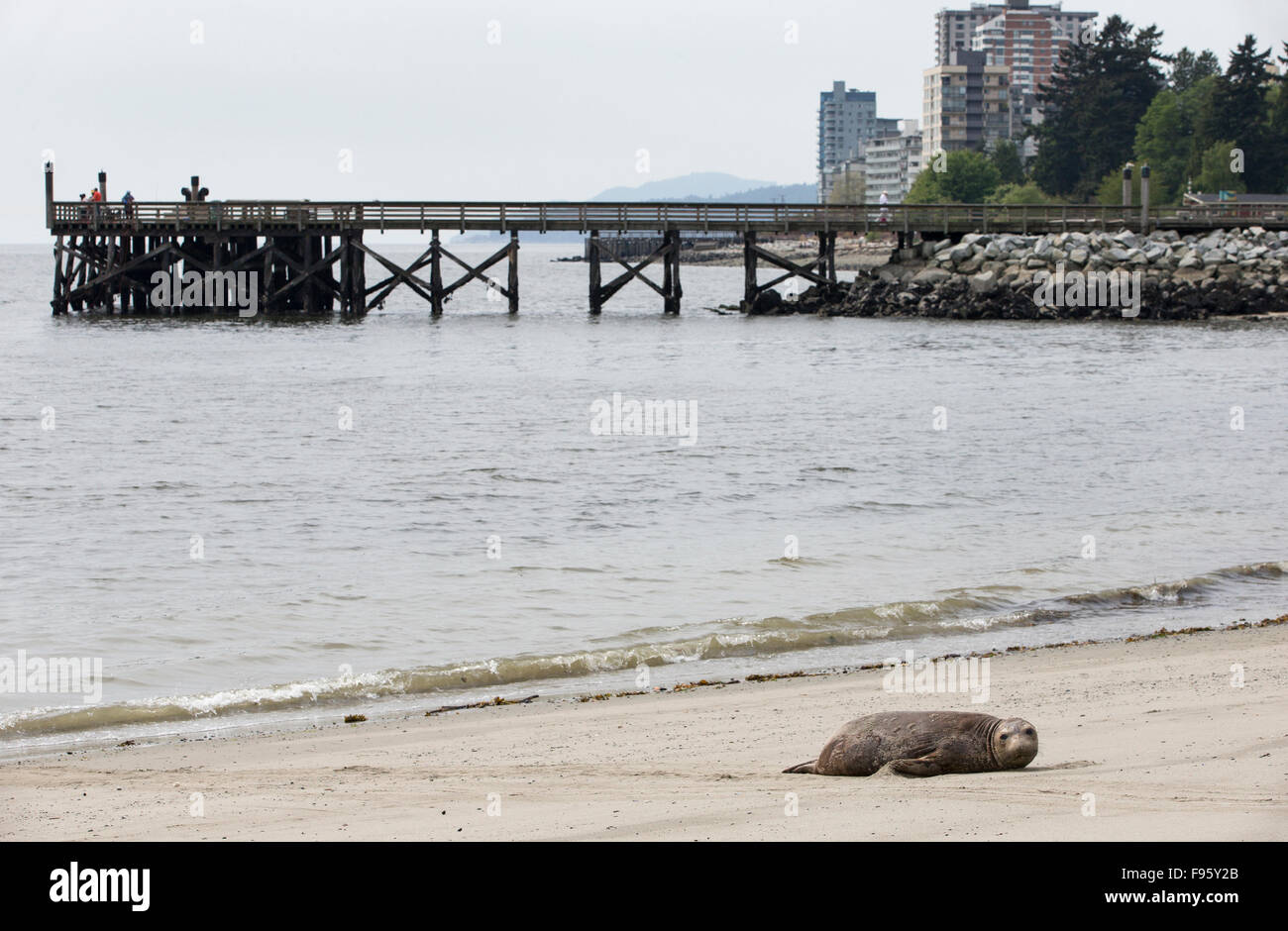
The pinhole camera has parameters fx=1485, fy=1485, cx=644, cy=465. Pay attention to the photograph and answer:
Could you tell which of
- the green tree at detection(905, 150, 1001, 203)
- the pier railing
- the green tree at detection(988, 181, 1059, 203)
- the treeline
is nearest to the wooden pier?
the pier railing

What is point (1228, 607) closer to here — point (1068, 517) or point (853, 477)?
point (1068, 517)

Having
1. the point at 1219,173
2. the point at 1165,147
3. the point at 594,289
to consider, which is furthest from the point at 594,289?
the point at 1165,147

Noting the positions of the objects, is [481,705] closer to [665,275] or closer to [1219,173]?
[665,275]

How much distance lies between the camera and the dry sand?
18.1 ft

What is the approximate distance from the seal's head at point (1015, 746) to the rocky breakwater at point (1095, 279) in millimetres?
41811

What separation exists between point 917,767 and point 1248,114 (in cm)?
9255

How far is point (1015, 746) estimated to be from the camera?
21.3 ft

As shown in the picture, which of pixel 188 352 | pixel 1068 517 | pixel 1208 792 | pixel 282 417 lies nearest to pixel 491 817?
pixel 1208 792

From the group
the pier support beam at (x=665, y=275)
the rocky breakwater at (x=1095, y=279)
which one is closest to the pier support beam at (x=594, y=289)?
the pier support beam at (x=665, y=275)

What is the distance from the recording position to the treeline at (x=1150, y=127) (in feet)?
289

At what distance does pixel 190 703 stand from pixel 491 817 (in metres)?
3.86

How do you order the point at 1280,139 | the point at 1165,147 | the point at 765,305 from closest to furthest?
1. the point at 765,305
2. the point at 1280,139
3. the point at 1165,147

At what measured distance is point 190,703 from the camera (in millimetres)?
9023

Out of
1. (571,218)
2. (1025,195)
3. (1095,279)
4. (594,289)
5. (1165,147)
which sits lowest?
(1095,279)
